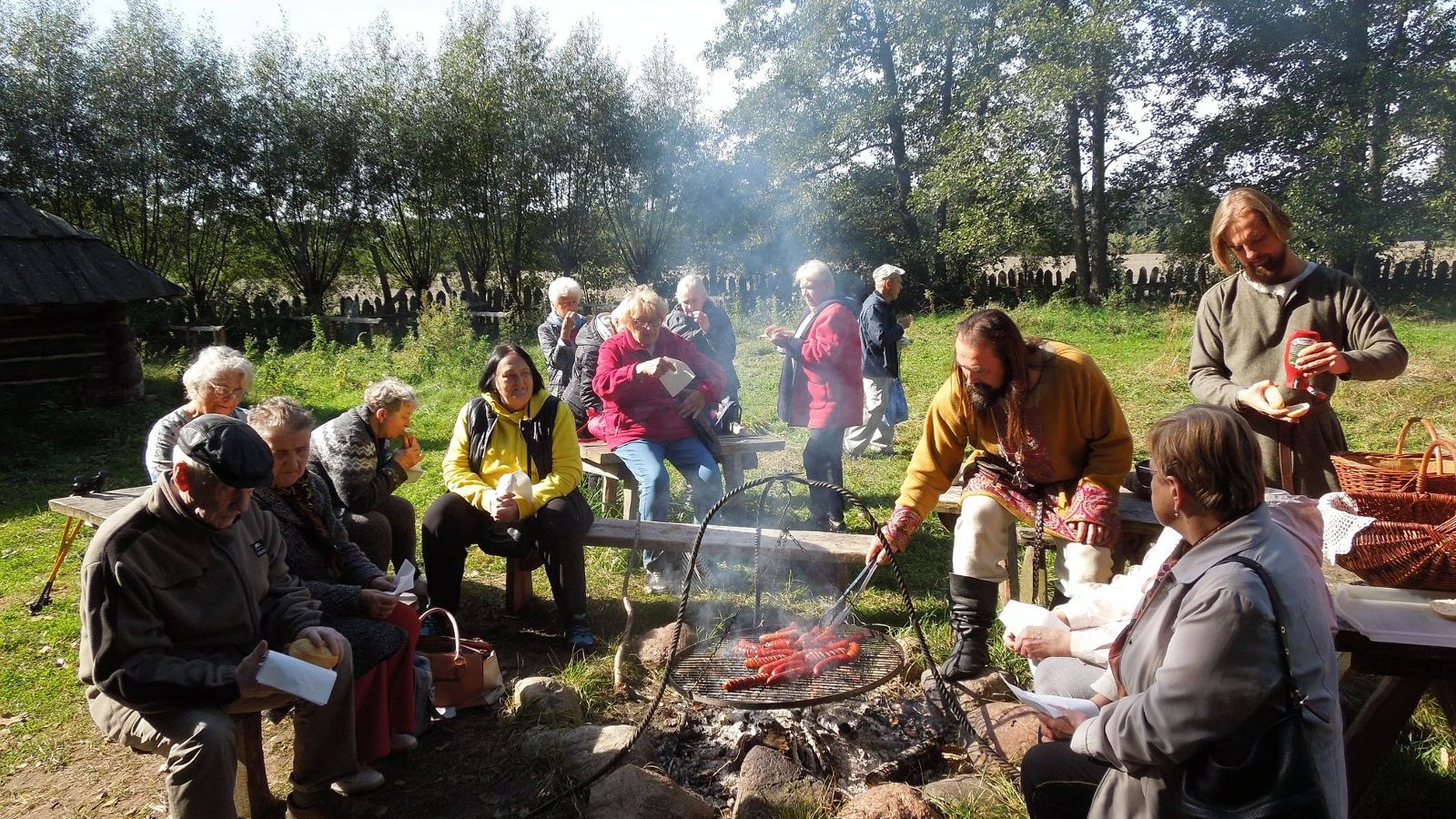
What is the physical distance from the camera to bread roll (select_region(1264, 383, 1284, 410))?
10.3 ft

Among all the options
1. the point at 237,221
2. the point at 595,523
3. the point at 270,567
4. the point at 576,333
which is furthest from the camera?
the point at 237,221

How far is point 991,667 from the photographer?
12.0ft

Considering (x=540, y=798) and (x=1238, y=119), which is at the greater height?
Result: (x=1238, y=119)

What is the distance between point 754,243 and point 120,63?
12.5 meters

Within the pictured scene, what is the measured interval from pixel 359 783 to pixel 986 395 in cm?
273

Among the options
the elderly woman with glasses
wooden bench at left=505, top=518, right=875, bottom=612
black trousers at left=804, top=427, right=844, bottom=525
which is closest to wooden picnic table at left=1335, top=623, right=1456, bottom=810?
wooden bench at left=505, top=518, right=875, bottom=612

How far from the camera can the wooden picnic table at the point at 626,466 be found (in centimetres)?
546

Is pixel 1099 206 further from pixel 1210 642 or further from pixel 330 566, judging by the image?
pixel 1210 642

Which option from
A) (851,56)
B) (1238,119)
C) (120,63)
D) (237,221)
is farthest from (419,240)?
(1238,119)

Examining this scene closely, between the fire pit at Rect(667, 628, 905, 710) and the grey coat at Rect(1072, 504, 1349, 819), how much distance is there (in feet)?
3.85

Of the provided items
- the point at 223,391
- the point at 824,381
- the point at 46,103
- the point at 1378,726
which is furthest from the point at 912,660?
the point at 46,103

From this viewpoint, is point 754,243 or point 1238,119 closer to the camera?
point 1238,119

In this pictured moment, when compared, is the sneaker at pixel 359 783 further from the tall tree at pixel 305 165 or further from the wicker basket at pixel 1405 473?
the tall tree at pixel 305 165

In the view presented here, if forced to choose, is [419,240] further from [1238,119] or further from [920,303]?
[1238,119]
